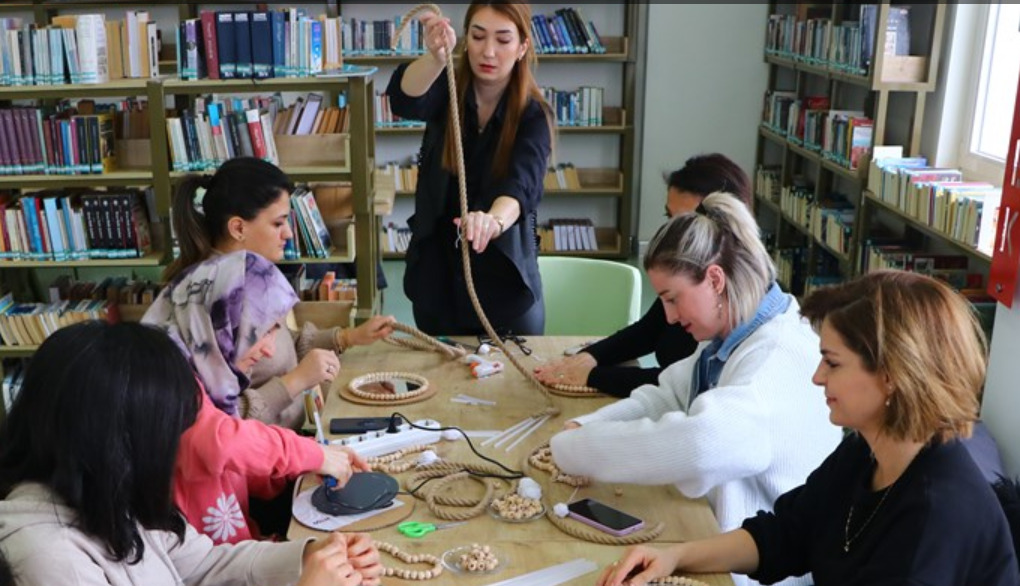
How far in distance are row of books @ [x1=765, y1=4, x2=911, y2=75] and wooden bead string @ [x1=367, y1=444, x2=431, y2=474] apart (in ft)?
11.6

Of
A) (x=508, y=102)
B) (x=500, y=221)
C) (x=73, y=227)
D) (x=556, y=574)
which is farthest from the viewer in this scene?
(x=73, y=227)

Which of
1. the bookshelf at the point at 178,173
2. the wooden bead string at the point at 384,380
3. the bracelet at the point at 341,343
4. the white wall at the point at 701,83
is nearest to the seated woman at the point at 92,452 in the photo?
the wooden bead string at the point at 384,380

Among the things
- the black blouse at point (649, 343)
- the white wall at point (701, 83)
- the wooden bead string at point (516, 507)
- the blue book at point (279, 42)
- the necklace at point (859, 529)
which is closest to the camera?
the necklace at point (859, 529)

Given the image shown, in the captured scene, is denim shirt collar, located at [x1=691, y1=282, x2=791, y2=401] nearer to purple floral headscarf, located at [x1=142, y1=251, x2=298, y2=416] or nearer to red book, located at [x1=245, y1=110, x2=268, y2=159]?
purple floral headscarf, located at [x1=142, y1=251, x2=298, y2=416]

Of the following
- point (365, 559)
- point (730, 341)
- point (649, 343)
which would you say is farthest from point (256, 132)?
point (365, 559)

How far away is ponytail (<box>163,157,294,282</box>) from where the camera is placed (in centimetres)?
239

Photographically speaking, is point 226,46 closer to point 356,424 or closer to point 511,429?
point 356,424

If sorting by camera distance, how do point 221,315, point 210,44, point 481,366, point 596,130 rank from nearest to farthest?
point 221,315, point 481,366, point 210,44, point 596,130

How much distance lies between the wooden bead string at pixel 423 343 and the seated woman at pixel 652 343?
24cm

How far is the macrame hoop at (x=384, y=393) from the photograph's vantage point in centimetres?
219

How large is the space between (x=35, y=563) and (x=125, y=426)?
0.70 ft

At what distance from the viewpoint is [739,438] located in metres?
1.63

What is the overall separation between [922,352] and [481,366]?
1263 mm

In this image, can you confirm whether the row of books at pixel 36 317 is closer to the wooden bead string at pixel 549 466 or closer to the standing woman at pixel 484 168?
the standing woman at pixel 484 168
